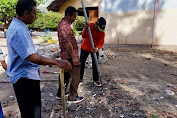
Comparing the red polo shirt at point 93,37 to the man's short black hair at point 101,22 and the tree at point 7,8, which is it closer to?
the man's short black hair at point 101,22

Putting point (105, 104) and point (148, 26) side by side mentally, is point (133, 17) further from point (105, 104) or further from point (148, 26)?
point (105, 104)

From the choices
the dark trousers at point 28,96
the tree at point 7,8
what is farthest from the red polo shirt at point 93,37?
the tree at point 7,8

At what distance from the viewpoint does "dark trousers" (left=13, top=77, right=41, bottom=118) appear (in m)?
1.63

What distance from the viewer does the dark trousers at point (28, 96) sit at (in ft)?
Answer: 5.36

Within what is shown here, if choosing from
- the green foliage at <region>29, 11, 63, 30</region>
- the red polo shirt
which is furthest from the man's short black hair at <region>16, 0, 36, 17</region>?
the green foliage at <region>29, 11, 63, 30</region>

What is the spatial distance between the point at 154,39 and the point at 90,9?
4836mm

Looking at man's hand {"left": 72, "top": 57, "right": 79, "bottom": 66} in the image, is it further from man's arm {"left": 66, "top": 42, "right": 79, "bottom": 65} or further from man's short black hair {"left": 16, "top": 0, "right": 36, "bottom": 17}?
man's short black hair {"left": 16, "top": 0, "right": 36, "bottom": 17}

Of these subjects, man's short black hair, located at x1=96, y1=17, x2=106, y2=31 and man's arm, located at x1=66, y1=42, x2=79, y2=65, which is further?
→ man's short black hair, located at x1=96, y1=17, x2=106, y2=31

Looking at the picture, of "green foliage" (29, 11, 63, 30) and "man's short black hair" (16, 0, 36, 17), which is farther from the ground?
"green foliage" (29, 11, 63, 30)

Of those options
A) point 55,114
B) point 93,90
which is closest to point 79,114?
point 55,114

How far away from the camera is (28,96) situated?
1702mm

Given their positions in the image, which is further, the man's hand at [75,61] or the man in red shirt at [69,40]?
the man's hand at [75,61]

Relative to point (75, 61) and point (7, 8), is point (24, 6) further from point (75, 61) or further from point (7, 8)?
point (7, 8)

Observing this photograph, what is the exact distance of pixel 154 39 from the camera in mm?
9422
